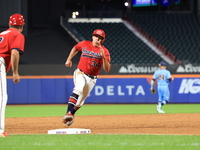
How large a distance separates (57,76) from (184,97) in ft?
18.5

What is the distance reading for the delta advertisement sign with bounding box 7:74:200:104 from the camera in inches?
744

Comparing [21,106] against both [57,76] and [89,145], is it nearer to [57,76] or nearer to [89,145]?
[57,76]

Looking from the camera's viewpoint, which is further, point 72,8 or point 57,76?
point 72,8

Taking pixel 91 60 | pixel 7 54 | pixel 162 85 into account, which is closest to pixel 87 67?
pixel 91 60

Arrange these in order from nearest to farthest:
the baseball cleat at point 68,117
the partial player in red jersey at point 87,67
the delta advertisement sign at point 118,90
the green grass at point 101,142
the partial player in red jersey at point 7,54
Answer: the green grass at point 101,142 → the partial player in red jersey at point 7,54 → the baseball cleat at point 68,117 → the partial player in red jersey at point 87,67 → the delta advertisement sign at point 118,90

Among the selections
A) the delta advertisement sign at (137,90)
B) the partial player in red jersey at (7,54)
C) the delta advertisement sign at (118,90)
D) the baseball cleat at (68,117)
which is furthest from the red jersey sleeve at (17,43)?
the delta advertisement sign at (137,90)

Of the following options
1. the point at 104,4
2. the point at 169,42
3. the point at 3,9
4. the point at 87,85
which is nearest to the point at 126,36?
the point at 169,42

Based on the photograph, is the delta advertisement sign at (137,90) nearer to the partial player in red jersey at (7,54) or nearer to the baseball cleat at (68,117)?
the baseball cleat at (68,117)

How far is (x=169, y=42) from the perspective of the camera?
80.0 feet

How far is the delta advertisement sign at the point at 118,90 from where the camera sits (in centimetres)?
1891

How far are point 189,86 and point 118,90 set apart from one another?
3123mm

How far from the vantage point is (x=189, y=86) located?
19359 mm

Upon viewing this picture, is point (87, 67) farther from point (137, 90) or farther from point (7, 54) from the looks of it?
point (137, 90)

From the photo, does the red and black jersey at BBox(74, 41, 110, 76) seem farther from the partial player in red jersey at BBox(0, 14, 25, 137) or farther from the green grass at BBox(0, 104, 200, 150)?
the partial player in red jersey at BBox(0, 14, 25, 137)
